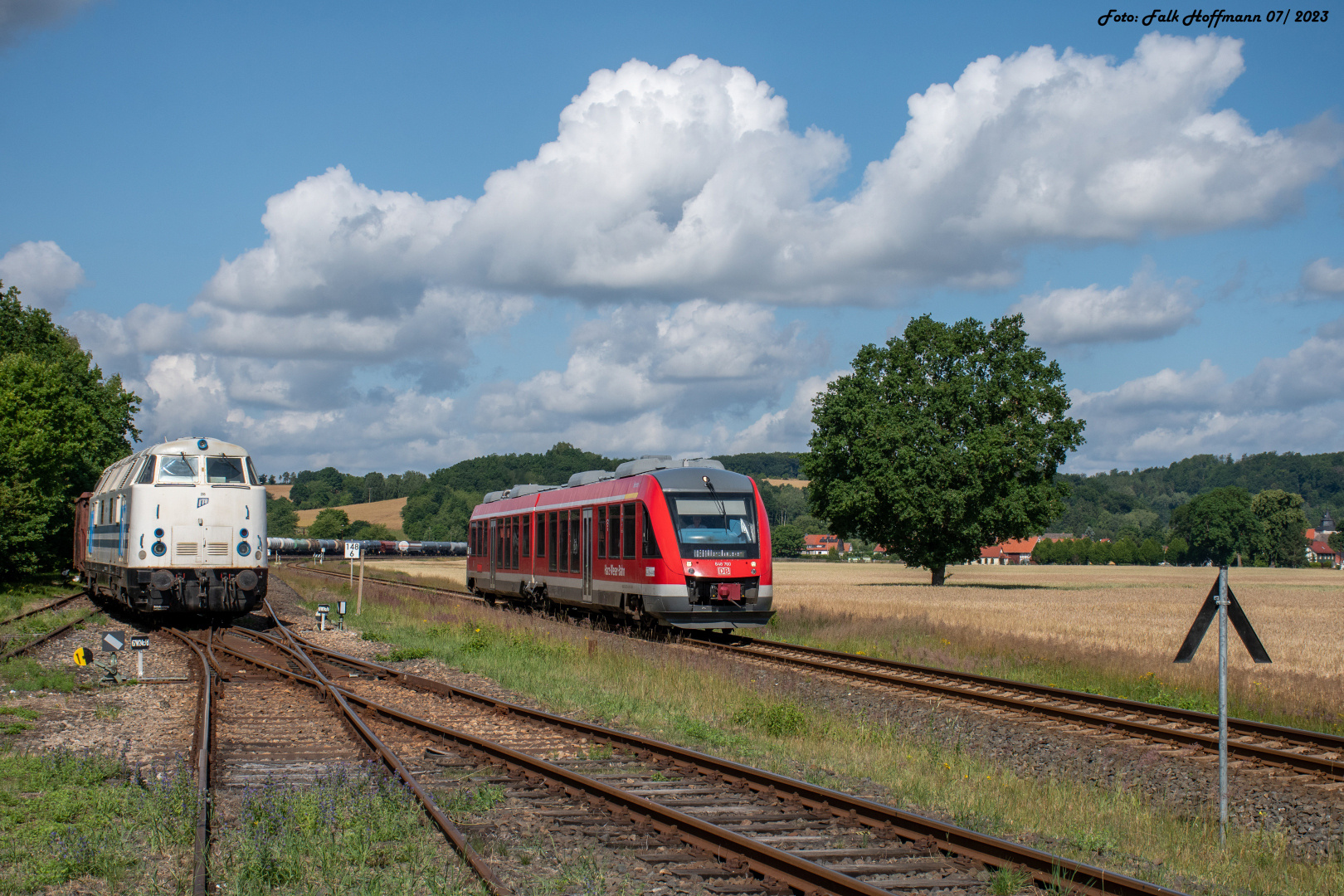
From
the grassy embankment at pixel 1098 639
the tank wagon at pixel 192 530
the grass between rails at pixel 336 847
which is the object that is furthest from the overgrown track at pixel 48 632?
the grassy embankment at pixel 1098 639

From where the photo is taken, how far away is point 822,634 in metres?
23.8

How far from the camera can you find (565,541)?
25859 mm

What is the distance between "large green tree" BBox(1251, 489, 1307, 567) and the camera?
55894 mm

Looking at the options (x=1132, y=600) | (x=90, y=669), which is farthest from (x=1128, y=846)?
(x=1132, y=600)

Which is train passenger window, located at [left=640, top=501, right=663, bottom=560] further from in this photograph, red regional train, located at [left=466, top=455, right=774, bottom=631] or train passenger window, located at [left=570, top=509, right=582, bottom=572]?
train passenger window, located at [left=570, top=509, right=582, bottom=572]

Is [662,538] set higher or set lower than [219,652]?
higher

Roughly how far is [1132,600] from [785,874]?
129ft

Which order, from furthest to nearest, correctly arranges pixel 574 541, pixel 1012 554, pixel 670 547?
pixel 1012 554, pixel 574 541, pixel 670 547

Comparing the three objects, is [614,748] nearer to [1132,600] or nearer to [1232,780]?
[1232,780]

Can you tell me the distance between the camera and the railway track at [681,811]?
6363mm

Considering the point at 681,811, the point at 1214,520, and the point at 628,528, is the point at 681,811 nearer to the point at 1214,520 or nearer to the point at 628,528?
the point at 628,528

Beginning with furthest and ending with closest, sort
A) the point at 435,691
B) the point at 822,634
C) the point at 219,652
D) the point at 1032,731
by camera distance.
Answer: the point at 822,634
the point at 219,652
the point at 435,691
the point at 1032,731

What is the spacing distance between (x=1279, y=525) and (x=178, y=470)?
59.5m

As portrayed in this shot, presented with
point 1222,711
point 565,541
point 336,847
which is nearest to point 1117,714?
point 1222,711
